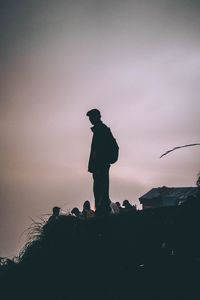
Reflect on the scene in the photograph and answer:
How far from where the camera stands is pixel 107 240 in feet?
17.8

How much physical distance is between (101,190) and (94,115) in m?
1.89

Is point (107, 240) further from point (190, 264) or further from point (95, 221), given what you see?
point (190, 264)

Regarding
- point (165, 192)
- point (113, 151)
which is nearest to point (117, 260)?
point (113, 151)

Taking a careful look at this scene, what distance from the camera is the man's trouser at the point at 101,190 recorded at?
6.68 metres

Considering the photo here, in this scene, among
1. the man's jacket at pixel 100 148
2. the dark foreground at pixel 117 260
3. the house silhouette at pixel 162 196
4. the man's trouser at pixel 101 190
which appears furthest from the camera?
the house silhouette at pixel 162 196

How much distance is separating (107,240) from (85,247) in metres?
0.48

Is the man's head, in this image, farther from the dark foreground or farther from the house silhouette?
the house silhouette

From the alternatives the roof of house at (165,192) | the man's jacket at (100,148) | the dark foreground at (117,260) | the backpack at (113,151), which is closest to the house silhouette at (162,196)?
the roof of house at (165,192)

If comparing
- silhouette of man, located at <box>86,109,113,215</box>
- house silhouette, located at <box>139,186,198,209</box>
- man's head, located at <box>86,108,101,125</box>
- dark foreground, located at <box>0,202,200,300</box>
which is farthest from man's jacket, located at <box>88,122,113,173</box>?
house silhouette, located at <box>139,186,198,209</box>

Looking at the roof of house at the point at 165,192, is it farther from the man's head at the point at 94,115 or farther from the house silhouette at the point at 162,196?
the man's head at the point at 94,115

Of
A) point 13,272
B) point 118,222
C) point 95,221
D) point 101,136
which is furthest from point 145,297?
point 101,136

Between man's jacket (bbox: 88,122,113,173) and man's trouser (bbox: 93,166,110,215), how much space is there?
0.13 meters

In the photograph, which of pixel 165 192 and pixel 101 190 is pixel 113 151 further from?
pixel 165 192

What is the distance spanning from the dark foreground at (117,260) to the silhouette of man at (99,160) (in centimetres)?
97
